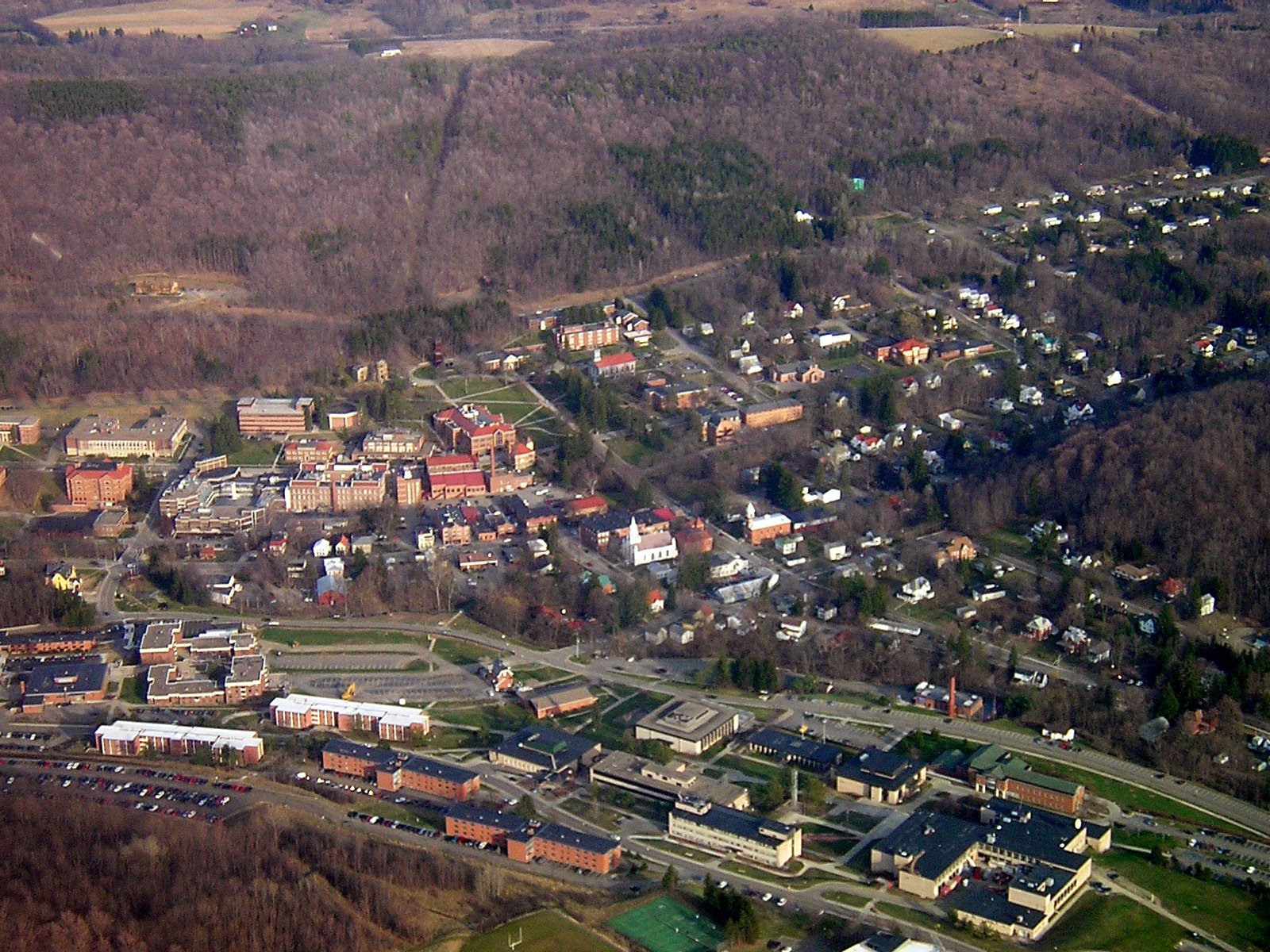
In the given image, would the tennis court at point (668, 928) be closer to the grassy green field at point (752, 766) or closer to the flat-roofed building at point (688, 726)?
the grassy green field at point (752, 766)

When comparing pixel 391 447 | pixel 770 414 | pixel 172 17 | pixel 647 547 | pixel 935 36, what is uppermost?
pixel 172 17

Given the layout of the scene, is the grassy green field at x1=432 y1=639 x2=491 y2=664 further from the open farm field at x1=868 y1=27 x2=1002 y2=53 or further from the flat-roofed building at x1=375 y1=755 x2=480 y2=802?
the open farm field at x1=868 y1=27 x2=1002 y2=53

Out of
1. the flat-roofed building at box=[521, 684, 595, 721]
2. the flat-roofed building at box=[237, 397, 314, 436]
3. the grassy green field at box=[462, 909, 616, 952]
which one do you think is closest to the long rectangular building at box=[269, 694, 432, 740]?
the flat-roofed building at box=[521, 684, 595, 721]

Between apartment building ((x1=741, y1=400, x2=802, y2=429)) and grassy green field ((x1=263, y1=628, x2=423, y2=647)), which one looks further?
apartment building ((x1=741, y1=400, x2=802, y2=429))

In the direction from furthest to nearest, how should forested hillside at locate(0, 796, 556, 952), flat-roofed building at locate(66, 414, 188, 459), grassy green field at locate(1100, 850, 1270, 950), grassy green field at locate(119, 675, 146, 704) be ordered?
1. flat-roofed building at locate(66, 414, 188, 459)
2. grassy green field at locate(119, 675, 146, 704)
3. grassy green field at locate(1100, 850, 1270, 950)
4. forested hillside at locate(0, 796, 556, 952)

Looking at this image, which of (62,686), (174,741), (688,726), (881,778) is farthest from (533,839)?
(62,686)

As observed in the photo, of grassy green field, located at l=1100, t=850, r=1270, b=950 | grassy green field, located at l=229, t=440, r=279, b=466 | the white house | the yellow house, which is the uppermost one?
grassy green field, located at l=229, t=440, r=279, b=466

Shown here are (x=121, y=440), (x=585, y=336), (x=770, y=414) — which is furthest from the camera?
(x=585, y=336)

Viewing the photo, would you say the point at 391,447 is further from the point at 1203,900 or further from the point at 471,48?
the point at 471,48
